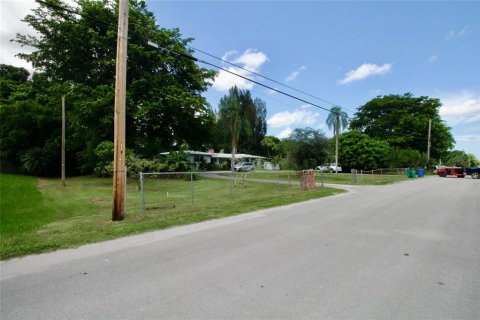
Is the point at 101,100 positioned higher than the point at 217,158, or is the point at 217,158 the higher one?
the point at 101,100

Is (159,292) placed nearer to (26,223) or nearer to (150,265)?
(150,265)

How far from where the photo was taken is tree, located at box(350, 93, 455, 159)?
2045 inches

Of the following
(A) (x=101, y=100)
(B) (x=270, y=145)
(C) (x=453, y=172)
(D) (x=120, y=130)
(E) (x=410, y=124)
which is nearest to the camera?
(D) (x=120, y=130)

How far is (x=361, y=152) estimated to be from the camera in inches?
1820

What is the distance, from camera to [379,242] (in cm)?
580

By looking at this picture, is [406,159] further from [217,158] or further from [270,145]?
[270,145]

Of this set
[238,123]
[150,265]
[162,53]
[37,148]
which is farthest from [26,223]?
[238,123]

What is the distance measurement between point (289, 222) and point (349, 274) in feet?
12.3

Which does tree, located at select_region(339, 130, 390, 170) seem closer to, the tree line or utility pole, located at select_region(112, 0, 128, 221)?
the tree line

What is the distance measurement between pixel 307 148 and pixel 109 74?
62.3 feet

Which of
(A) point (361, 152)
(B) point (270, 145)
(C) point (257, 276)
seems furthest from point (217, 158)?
(C) point (257, 276)

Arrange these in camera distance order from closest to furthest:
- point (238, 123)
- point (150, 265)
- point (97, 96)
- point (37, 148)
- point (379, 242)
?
point (150, 265)
point (379, 242)
point (97, 96)
point (37, 148)
point (238, 123)

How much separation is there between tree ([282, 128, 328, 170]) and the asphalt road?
61.3 feet

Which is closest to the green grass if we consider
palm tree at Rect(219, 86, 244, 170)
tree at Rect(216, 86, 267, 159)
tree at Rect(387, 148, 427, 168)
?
tree at Rect(387, 148, 427, 168)
